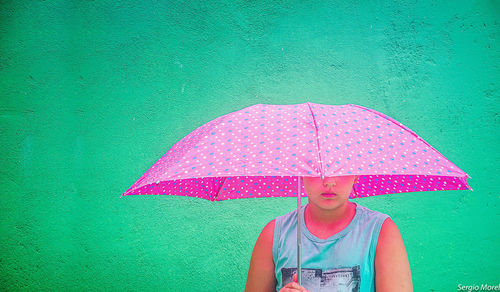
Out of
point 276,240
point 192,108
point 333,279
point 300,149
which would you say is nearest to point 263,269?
point 276,240

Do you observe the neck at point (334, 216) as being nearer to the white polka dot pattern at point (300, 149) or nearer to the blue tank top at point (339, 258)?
the blue tank top at point (339, 258)

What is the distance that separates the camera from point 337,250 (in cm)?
175

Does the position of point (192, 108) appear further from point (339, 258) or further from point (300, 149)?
point (300, 149)

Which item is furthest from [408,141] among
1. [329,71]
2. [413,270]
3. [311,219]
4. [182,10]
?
[182,10]

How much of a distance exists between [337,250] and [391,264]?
0.23 m

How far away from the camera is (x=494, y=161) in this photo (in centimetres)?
317

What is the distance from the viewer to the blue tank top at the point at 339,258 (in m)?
1.70

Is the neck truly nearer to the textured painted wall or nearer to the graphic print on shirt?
the graphic print on shirt

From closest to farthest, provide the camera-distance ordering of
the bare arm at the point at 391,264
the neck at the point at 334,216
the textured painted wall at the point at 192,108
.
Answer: the bare arm at the point at 391,264 → the neck at the point at 334,216 → the textured painted wall at the point at 192,108

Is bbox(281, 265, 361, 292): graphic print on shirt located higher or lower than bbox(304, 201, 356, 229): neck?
lower

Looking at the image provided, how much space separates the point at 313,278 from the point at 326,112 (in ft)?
2.49

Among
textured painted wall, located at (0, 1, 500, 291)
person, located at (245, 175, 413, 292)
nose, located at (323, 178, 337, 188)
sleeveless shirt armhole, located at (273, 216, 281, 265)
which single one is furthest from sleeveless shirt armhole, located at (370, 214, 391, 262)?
textured painted wall, located at (0, 1, 500, 291)

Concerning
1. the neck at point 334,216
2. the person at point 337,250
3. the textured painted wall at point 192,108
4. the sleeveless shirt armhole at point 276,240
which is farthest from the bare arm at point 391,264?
the textured painted wall at point 192,108

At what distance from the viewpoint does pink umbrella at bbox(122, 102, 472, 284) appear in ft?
4.01
